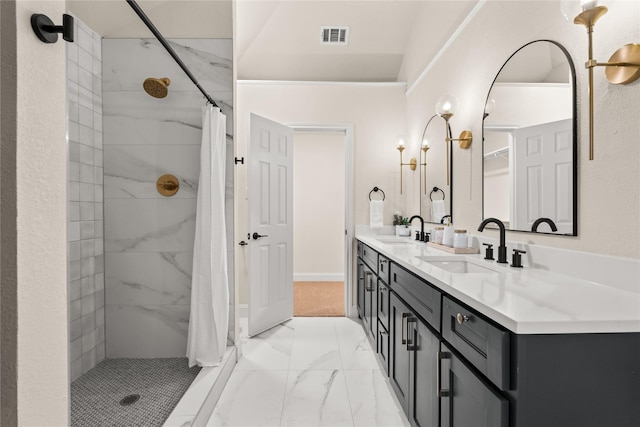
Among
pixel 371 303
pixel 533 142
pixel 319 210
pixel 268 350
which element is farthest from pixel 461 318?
pixel 319 210

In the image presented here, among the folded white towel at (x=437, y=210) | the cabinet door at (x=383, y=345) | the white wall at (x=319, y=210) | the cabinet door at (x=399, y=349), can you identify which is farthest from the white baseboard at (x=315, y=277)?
the cabinet door at (x=399, y=349)

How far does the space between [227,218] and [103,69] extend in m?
1.33

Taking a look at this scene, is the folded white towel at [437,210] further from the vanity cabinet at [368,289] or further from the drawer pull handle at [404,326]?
the drawer pull handle at [404,326]

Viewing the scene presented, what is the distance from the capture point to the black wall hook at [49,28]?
64cm

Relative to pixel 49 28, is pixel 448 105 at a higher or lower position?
higher

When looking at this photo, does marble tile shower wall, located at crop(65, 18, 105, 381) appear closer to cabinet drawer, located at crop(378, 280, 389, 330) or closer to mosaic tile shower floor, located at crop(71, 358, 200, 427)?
mosaic tile shower floor, located at crop(71, 358, 200, 427)

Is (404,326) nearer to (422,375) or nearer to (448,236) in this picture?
(422,375)

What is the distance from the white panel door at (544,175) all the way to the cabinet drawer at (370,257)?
1049mm

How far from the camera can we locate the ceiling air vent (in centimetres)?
340

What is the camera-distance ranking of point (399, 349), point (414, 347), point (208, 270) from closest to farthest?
point (414, 347), point (399, 349), point (208, 270)

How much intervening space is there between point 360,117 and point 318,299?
2.33m

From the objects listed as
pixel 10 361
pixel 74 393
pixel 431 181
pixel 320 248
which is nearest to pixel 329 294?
pixel 320 248

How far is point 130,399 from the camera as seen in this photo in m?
1.79

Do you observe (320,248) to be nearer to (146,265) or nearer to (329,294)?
(329,294)
